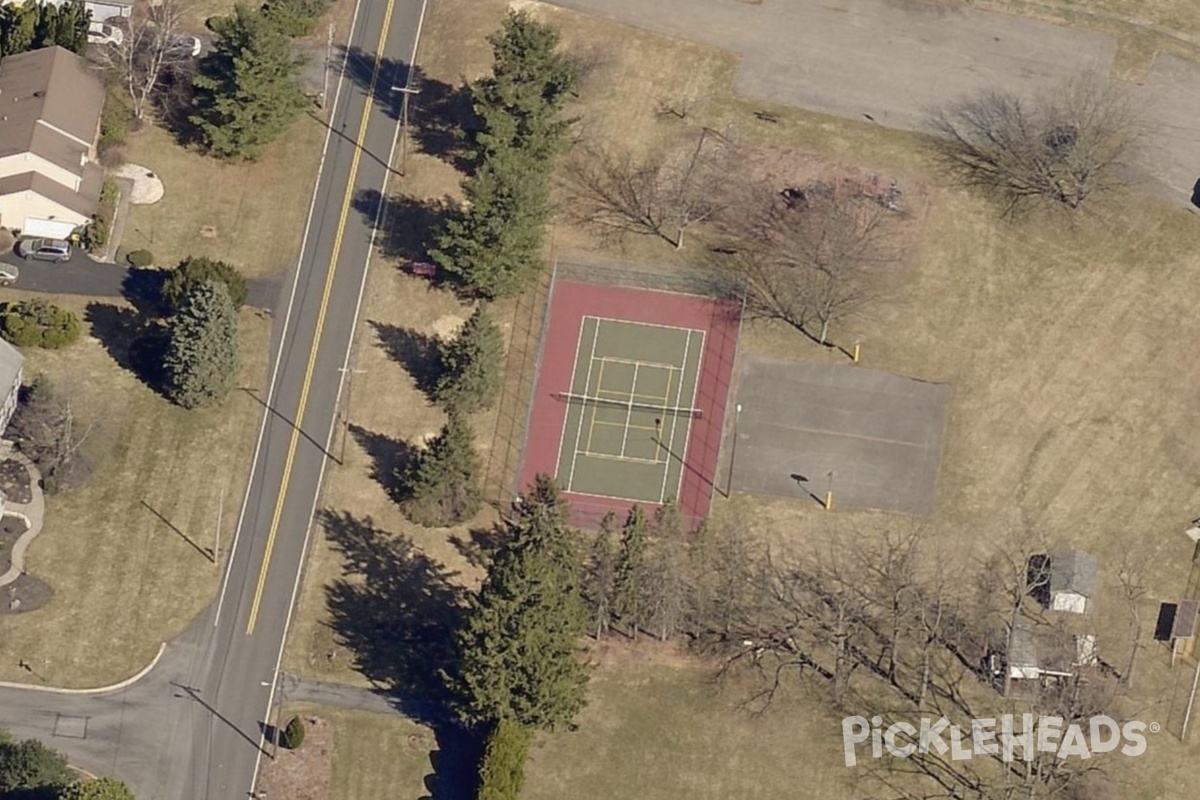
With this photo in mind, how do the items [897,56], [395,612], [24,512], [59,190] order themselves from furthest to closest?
[897,56] < [59,190] < [395,612] < [24,512]

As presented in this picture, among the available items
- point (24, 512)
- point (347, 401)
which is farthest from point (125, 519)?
point (347, 401)

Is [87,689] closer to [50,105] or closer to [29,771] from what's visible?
[29,771]

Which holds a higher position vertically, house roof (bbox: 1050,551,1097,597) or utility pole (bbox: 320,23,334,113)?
utility pole (bbox: 320,23,334,113)

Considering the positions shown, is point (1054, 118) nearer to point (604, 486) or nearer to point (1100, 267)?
point (1100, 267)

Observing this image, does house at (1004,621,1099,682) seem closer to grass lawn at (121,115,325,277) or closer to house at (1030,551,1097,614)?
house at (1030,551,1097,614)

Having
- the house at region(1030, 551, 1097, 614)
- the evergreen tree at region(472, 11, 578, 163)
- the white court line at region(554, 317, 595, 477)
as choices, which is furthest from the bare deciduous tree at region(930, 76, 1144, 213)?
the white court line at region(554, 317, 595, 477)
